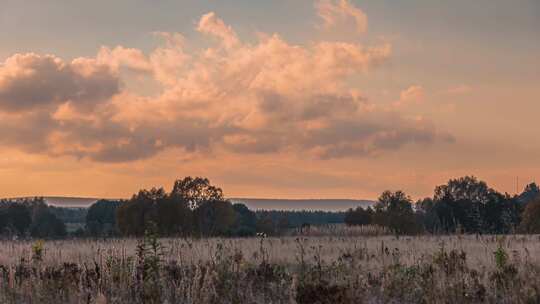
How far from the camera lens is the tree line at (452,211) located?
57.9 meters

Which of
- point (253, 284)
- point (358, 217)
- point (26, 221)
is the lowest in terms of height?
point (253, 284)

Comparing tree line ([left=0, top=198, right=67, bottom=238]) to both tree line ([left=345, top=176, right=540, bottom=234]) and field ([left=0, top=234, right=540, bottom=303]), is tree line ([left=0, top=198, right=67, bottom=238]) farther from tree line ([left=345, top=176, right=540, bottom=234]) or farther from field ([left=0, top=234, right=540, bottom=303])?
field ([left=0, top=234, right=540, bottom=303])

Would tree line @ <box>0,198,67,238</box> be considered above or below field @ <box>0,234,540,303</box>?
above

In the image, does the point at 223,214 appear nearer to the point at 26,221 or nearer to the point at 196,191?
the point at 196,191

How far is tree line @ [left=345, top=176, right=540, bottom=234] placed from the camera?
2280 inches

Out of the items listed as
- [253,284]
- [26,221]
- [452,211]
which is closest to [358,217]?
[452,211]

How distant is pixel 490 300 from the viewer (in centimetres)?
1062

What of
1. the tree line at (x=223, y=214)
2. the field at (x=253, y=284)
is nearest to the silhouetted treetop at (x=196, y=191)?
the tree line at (x=223, y=214)

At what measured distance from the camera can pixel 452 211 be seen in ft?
237

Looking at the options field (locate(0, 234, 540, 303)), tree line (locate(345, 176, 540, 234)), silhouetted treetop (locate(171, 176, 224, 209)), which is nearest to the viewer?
field (locate(0, 234, 540, 303))

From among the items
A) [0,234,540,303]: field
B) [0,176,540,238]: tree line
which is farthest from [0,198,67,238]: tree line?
[0,234,540,303]: field

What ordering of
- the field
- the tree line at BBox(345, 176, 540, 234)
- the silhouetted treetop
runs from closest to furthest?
the field < the tree line at BBox(345, 176, 540, 234) < the silhouetted treetop

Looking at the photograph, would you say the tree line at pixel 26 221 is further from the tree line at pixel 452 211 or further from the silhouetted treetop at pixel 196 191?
the tree line at pixel 452 211

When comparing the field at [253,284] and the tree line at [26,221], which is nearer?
the field at [253,284]
